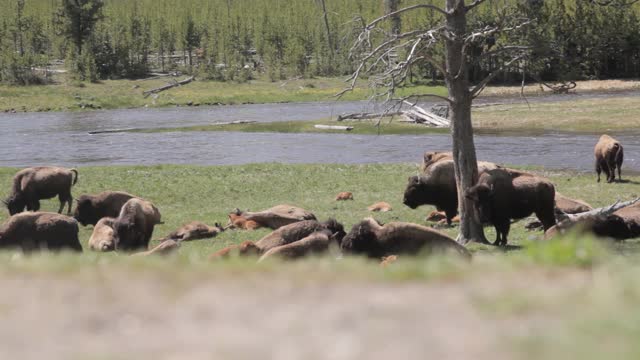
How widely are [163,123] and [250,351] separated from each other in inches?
2303

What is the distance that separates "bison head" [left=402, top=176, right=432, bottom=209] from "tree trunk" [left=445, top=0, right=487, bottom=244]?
3.10 meters

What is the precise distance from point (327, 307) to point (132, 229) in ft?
36.0

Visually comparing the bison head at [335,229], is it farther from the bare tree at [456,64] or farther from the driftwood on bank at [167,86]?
the driftwood on bank at [167,86]

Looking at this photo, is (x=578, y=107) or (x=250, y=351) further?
(x=578, y=107)

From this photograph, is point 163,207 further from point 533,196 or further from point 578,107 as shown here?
point 578,107

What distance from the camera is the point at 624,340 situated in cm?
407

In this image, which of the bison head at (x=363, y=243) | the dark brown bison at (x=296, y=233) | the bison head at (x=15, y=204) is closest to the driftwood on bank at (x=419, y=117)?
the bison head at (x=15, y=204)

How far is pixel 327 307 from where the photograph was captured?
505 cm

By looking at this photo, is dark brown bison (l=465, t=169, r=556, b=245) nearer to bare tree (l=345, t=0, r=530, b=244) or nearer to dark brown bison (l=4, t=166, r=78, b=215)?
bare tree (l=345, t=0, r=530, b=244)

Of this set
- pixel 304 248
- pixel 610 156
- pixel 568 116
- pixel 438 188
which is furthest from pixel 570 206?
pixel 568 116

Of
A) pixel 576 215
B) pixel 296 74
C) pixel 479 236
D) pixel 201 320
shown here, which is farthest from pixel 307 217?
pixel 296 74

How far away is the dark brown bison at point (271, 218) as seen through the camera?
1761 cm

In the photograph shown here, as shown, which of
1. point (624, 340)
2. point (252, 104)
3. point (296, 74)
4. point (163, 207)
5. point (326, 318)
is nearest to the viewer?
point (624, 340)

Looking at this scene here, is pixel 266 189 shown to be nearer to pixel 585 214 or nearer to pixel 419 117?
pixel 585 214
